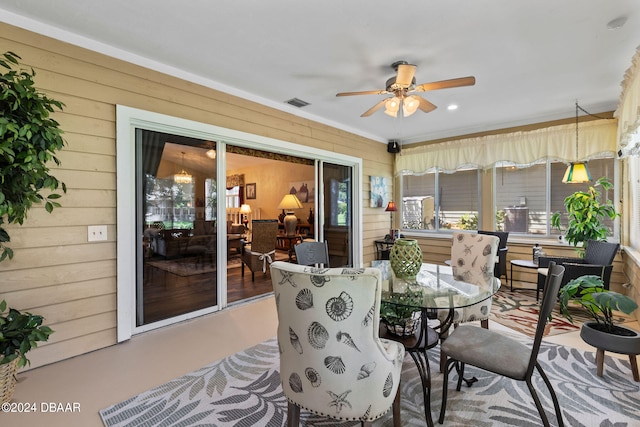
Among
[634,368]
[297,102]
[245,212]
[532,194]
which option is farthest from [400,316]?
[245,212]

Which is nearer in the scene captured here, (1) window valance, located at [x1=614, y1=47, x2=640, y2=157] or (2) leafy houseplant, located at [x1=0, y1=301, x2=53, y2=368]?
(2) leafy houseplant, located at [x1=0, y1=301, x2=53, y2=368]

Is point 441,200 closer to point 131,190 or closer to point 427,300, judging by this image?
point 427,300

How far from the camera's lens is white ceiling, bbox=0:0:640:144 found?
220cm

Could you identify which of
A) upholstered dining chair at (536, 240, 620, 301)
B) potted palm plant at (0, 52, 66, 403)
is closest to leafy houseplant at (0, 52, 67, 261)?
potted palm plant at (0, 52, 66, 403)

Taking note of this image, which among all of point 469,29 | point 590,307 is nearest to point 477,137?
point 469,29

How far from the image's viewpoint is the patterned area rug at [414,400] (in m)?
1.83

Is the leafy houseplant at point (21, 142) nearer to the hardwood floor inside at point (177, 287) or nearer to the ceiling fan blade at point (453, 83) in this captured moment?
the hardwood floor inside at point (177, 287)

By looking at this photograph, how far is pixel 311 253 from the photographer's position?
124 inches

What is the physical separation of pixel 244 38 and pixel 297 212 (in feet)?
14.9

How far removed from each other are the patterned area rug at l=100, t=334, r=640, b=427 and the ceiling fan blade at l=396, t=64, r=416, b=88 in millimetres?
2393

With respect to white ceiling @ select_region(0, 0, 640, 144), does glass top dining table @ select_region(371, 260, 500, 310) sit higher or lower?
lower

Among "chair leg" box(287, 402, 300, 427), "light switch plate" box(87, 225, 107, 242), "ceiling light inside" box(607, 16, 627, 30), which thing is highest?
"ceiling light inside" box(607, 16, 627, 30)

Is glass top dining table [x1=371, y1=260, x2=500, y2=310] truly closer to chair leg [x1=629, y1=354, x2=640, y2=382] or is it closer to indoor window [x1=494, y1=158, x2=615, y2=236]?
chair leg [x1=629, y1=354, x2=640, y2=382]

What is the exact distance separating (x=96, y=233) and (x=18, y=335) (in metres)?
0.95
